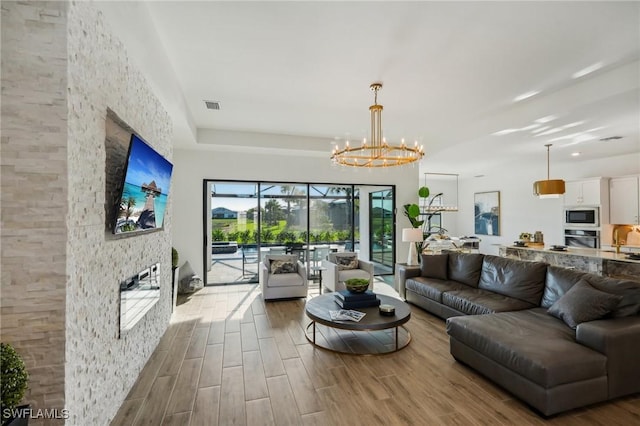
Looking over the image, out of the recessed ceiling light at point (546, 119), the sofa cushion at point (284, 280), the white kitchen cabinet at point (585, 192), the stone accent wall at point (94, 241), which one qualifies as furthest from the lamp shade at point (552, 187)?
the stone accent wall at point (94, 241)

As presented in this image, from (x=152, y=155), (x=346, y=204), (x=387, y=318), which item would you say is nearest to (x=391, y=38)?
(x=152, y=155)

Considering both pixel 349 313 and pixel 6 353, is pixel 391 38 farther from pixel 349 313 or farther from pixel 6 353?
pixel 6 353

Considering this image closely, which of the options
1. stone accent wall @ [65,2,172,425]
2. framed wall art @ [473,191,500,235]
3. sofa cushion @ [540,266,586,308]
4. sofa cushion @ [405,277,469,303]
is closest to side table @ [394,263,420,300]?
sofa cushion @ [405,277,469,303]

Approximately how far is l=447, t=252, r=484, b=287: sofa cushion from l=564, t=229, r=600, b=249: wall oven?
13.9 ft

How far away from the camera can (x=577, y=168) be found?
757 cm

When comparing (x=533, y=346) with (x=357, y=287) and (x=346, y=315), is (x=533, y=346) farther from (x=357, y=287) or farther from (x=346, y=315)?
(x=357, y=287)

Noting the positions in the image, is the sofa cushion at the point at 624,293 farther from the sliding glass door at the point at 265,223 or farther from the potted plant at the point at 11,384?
the sliding glass door at the point at 265,223

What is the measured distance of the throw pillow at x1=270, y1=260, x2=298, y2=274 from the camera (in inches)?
217

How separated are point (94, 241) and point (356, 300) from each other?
278 centimetres

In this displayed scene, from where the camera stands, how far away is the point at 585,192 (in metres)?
7.02

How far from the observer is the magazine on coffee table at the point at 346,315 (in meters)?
3.33

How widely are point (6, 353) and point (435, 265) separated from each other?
5.05 meters

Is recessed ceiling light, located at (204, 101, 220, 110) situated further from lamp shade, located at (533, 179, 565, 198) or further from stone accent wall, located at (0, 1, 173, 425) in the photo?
lamp shade, located at (533, 179, 565, 198)

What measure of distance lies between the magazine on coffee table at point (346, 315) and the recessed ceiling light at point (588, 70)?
3638 millimetres
